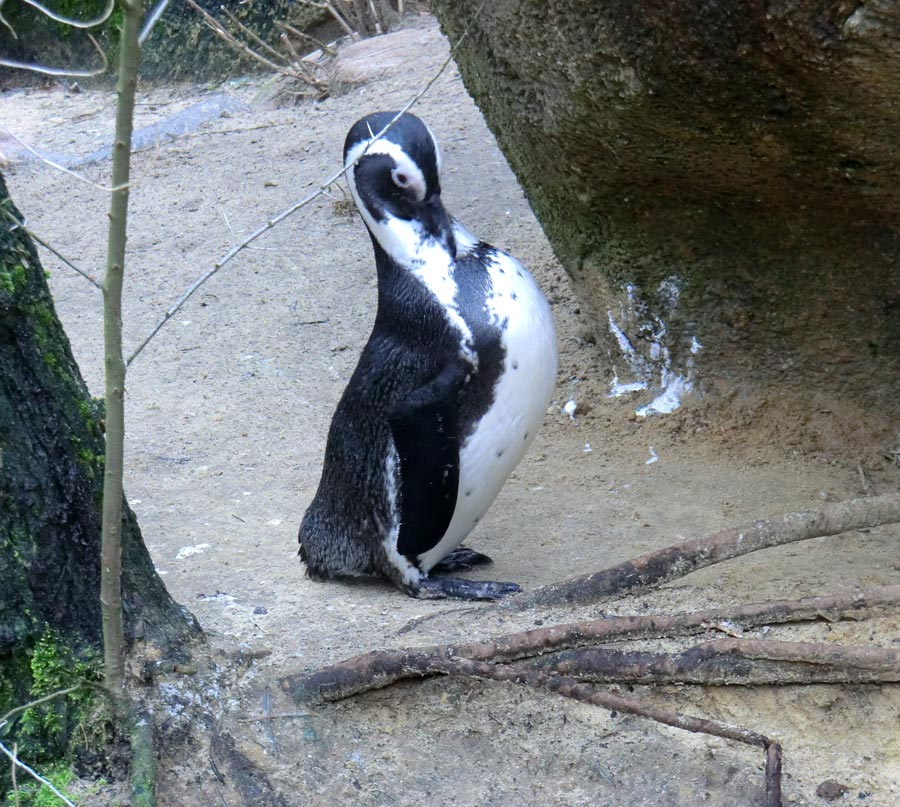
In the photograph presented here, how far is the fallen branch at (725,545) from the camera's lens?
7.75 ft

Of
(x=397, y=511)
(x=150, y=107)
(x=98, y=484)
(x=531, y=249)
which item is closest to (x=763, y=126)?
(x=397, y=511)

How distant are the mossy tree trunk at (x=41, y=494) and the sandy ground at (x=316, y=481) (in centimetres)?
22

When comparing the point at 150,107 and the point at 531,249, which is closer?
the point at 531,249

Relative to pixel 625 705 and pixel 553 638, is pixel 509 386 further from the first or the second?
pixel 625 705

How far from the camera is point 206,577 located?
2982mm

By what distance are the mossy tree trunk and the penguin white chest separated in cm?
101

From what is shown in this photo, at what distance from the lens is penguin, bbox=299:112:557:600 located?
2707mm

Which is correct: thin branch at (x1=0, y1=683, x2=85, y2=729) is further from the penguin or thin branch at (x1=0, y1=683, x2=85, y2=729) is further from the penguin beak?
the penguin beak

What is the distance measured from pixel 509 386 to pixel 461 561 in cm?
64

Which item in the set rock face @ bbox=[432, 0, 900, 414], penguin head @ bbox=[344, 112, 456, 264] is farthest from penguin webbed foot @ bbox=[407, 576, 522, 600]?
rock face @ bbox=[432, 0, 900, 414]

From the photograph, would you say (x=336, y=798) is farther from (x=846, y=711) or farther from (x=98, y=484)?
(x=846, y=711)

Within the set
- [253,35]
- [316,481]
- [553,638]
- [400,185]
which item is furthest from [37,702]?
[253,35]

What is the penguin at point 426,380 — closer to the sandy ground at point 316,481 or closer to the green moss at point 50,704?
the sandy ground at point 316,481

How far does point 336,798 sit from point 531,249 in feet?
10.8
